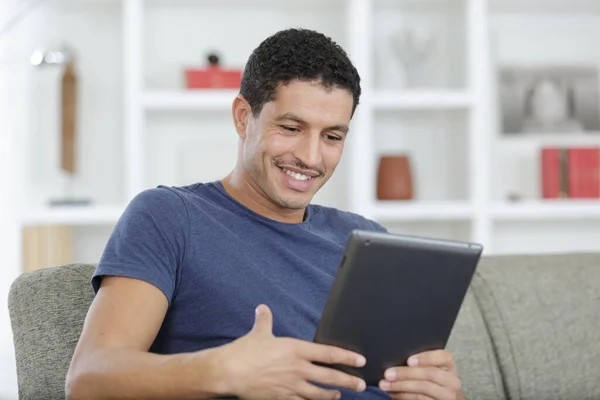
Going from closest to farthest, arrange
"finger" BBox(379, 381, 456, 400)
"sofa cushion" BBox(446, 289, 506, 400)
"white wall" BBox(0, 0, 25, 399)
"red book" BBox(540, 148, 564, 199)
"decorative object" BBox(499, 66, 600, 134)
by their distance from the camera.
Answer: "finger" BBox(379, 381, 456, 400)
"sofa cushion" BBox(446, 289, 506, 400)
"white wall" BBox(0, 0, 25, 399)
"red book" BBox(540, 148, 564, 199)
"decorative object" BBox(499, 66, 600, 134)

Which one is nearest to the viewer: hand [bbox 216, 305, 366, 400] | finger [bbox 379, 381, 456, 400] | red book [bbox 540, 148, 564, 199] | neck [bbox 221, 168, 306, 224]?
hand [bbox 216, 305, 366, 400]

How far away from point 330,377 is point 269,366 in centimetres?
10

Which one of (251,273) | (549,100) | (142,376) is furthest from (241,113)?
(549,100)

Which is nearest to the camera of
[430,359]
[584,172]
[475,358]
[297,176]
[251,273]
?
[430,359]

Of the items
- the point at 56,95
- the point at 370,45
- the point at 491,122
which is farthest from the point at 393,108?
the point at 56,95

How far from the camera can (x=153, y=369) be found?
4.07 feet

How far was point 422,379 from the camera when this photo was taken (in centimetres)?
140

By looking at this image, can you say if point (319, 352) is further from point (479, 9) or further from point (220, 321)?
point (479, 9)

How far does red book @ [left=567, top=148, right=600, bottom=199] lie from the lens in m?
3.54

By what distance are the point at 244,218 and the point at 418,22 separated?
7.50ft

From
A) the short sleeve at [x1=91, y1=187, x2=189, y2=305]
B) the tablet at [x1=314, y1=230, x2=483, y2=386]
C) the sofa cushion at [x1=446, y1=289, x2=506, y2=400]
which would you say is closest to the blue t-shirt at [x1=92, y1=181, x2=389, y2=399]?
the short sleeve at [x1=91, y1=187, x2=189, y2=305]

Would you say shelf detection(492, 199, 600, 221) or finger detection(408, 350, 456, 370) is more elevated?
shelf detection(492, 199, 600, 221)

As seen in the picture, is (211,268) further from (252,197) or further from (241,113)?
(241,113)

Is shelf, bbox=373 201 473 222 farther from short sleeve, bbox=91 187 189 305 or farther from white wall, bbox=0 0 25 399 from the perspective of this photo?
short sleeve, bbox=91 187 189 305
